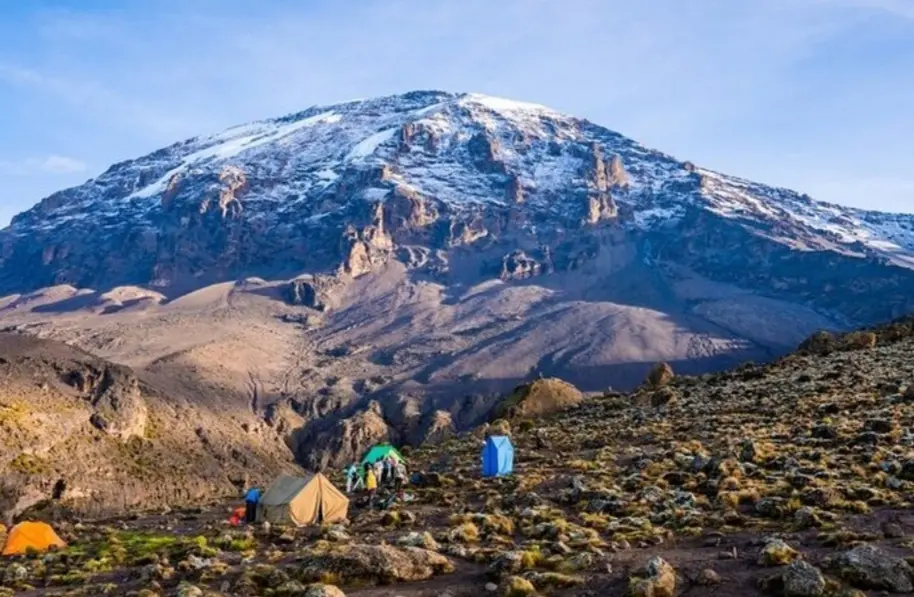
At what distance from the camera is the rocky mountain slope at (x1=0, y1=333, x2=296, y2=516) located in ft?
365

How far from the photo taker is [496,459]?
35000 millimetres

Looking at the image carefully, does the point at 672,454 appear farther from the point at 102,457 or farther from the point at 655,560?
the point at 102,457

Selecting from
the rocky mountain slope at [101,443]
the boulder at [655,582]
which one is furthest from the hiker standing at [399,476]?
the rocky mountain slope at [101,443]

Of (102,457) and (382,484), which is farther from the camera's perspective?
(102,457)

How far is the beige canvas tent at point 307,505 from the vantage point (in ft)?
103

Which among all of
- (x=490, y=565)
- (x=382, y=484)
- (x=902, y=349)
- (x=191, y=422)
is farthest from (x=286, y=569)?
(x=191, y=422)

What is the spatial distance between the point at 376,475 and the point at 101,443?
107591mm

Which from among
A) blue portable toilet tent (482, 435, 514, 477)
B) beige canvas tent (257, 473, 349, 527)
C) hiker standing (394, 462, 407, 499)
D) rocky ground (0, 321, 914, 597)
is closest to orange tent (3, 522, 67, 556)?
rocky ground (0, 321, 914, 597)

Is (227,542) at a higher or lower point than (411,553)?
lower

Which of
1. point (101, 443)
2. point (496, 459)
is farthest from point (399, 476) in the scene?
point (101, 443)

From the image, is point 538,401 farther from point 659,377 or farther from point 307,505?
point 307,505

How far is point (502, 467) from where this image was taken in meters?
34.8

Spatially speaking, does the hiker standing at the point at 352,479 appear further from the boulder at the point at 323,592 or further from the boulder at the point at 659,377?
the boulder at the point at 659,377

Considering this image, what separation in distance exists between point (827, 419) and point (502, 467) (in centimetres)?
1385
